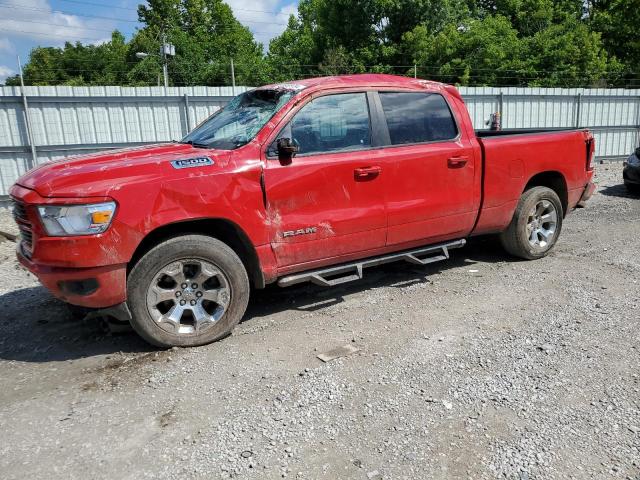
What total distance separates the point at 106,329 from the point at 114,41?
60.1m

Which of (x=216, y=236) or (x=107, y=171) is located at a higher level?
(x=107, y=171)

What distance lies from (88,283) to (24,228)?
723 millimetres

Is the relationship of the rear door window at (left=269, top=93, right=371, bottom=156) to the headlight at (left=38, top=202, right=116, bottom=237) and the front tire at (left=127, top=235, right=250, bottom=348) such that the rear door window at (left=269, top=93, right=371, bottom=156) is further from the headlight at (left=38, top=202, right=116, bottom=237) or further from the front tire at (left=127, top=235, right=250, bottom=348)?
the headlight at (left=38, top=202, right=116, bottom=237)

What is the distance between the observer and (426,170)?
4.82 m

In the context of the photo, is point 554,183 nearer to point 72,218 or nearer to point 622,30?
point 72,218

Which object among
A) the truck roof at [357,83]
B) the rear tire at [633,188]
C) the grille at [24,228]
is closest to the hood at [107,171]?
the grille at [24,228]

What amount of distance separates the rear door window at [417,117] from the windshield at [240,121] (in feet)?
3.23

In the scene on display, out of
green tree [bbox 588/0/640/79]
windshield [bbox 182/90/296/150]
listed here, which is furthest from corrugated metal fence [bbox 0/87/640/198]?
green tree [bbox 588/0/640/79]

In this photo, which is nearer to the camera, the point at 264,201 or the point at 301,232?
the point at 264,201

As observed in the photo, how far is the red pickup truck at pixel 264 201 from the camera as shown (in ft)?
11.7

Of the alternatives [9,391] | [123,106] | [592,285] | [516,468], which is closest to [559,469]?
[516,468]

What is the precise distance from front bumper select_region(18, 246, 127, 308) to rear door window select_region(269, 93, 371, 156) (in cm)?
150

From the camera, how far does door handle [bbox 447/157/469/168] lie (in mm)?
4966

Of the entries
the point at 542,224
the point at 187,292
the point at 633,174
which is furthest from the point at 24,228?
the point at 633,174
